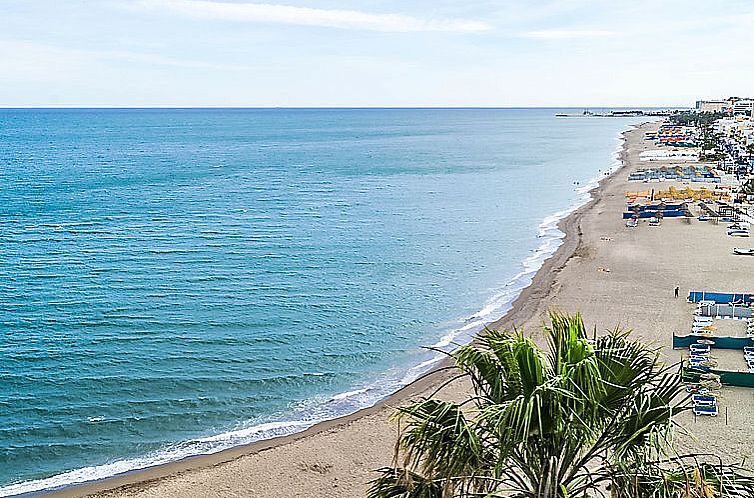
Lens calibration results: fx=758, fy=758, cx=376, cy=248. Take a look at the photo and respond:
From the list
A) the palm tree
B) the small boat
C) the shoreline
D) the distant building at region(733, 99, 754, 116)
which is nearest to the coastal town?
the small boat

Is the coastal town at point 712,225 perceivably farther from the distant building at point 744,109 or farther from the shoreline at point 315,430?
the distant building at point 744,109

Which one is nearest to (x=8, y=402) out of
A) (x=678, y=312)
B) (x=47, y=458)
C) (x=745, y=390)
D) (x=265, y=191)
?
(x=47, y=458)

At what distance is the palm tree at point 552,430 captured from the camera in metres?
6.44

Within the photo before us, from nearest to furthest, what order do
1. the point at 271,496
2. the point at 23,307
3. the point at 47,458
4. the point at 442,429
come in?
1. the point at 442,429
2. the point at 271,496
3. the point at 47,458
4. the point at 23,307

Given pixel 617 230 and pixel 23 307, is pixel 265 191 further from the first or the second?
pixel 23 307

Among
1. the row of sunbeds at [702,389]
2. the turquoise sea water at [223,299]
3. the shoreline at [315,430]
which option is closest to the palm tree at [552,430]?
the shoreline at [315,430]

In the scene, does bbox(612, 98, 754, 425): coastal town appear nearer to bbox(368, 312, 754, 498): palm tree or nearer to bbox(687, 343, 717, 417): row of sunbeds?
bbox(687, 343, 717, 417): row of sunbeds

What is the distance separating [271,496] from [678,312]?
60.4 ft

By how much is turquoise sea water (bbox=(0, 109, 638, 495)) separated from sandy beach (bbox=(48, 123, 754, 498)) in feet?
4.04

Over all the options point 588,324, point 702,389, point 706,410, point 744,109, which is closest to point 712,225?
point 588,324

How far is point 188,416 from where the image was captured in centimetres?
2130

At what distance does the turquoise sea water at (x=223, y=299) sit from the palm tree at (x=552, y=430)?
1378cm

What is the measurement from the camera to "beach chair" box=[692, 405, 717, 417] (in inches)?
749

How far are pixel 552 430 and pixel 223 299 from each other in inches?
1068
